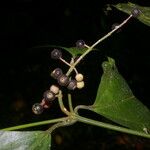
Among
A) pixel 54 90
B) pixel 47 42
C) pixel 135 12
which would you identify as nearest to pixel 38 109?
pixel 54 90

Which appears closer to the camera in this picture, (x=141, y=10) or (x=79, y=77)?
(x=79, y=77)

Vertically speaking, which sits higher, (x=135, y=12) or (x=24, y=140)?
(x=135, y=12)

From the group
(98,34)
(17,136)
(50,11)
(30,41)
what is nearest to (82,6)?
(98,34)

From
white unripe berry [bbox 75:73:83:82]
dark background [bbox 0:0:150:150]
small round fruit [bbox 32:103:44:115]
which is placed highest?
dark background [bbox 0:0:150:150]

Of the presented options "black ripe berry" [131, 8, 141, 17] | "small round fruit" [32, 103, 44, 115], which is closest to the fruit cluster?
"small round fruit" [32, 103, 44, 115]

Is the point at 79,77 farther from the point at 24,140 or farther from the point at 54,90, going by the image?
the point at 24,140

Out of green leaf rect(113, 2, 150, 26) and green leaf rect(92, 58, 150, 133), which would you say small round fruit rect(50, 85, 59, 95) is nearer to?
green leaf rect(92, 58, 150, 133)

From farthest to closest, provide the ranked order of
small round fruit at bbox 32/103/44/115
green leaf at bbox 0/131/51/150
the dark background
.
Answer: the dark background, small round fruit at bbox 32/103/44/115, green leaf at bbox 0/131/51/150
